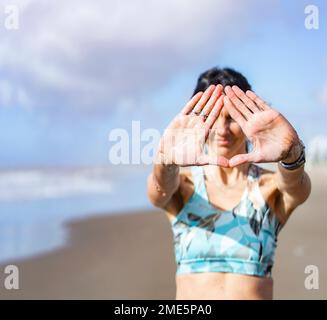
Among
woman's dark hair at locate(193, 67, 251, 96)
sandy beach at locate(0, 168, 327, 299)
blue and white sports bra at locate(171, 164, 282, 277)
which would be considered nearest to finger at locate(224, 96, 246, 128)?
woman's dark hair at locate(193, 67, 251, 96)

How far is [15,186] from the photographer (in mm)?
8969

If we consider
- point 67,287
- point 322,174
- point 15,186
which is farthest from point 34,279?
point 322,174

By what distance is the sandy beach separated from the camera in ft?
Answer: 19.3

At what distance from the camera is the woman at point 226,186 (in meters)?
2.08

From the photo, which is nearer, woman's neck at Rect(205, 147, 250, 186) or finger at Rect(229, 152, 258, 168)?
finger at Rect(229, 152, 258, 168)

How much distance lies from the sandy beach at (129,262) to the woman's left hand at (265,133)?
371 centimetres

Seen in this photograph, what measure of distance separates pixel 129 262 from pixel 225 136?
188 inches

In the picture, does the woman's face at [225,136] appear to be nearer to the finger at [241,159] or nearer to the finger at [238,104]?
the finger at [238,104]

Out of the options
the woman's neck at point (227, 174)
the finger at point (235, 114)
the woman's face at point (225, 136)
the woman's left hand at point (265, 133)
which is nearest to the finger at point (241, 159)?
the woman's left hand at point (265, 133)

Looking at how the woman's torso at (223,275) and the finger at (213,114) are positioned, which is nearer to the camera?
the finger at (213,114)

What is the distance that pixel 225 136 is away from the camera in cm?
226

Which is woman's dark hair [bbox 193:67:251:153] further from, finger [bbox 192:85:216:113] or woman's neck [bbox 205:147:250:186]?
finger [bbox 192:85:216:113]

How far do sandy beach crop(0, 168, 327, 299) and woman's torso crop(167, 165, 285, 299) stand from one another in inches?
133
